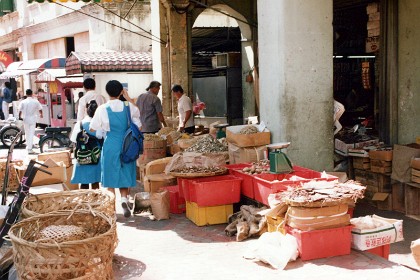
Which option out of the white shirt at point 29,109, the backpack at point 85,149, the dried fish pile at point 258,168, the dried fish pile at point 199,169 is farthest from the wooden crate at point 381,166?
the white shirt at point 29,109

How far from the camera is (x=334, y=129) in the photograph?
29.2 feet

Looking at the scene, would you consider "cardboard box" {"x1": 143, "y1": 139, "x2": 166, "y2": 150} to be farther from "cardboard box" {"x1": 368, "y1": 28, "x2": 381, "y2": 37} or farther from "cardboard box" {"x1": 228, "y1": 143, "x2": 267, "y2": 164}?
"cardboard box" {"x1": 368, "y1": 28, "x2": 381, "y2": 37}

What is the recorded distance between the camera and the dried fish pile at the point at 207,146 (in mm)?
8695

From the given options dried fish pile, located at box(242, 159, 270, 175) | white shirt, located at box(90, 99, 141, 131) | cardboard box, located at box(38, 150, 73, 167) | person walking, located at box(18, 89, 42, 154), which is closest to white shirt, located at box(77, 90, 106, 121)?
cardboard box, located at box(38, 150, 73, 167)

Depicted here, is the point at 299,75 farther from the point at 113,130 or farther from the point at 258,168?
the point at 113,130

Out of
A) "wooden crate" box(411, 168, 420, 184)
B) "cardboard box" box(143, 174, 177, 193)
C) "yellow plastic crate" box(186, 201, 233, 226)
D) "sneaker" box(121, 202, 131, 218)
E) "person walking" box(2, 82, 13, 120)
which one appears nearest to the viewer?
"yellow plastic crate" box(186, 201, 233, 226)

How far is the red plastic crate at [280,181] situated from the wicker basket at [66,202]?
197 cm

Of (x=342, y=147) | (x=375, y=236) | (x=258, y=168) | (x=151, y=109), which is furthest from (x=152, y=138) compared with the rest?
(x=375, y=236)

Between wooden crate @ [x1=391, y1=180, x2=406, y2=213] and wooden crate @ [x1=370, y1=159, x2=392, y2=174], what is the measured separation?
0.23 metres

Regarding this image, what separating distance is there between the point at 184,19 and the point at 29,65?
12.0 meters

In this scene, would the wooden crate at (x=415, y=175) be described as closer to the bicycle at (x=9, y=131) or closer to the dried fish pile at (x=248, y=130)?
the dried fish pile at (x=248, y=130)

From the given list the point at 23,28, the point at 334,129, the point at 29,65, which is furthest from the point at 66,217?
the point at 23,28

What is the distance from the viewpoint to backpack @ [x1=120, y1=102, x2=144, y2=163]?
7543mm

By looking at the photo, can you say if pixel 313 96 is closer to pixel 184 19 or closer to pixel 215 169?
pixel 215 169
